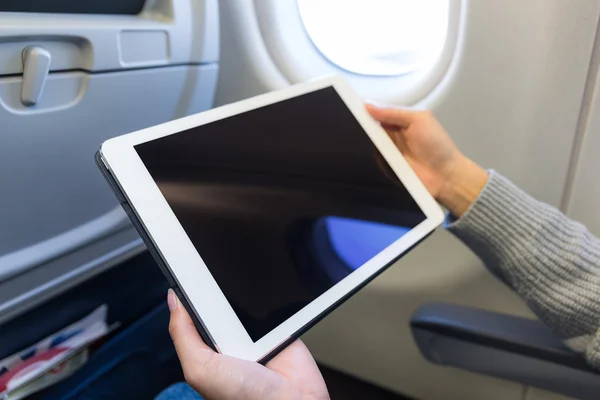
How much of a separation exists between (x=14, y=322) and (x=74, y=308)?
9 centimetres

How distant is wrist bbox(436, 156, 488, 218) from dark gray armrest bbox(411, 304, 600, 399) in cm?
22

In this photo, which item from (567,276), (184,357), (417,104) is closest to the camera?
(184,357)

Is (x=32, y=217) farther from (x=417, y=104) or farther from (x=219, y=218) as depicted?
(x=417, y=104)

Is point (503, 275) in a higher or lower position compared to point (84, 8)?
lower

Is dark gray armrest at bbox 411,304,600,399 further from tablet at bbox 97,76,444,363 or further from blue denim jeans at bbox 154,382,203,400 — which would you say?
blue denim jeans at bbox 154,382,203,400

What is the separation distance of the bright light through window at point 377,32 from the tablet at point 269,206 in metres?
0.28

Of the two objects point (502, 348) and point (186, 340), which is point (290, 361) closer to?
point (186, 340)

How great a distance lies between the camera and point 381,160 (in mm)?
685

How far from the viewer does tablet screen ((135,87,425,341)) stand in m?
0.49

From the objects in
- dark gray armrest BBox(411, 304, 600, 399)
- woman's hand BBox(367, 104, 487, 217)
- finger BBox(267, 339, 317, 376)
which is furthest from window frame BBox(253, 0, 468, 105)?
finger BBox(267, 339, 317, 376)

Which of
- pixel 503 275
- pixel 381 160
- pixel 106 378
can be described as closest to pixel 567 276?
pixel 503 275

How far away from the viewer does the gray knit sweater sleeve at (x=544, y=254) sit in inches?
25.8

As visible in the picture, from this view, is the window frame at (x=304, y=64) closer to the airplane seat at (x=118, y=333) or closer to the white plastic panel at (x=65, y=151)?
the white plastic panel at (x=65, y=151)

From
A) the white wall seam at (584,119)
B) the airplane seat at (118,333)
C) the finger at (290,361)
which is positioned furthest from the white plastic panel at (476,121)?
the finger at (290,361)
